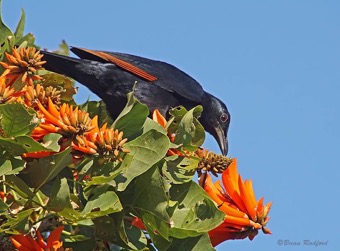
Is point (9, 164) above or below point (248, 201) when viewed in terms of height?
below

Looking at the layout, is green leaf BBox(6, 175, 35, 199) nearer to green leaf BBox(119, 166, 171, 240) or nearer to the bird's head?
green leaf BBox(119, 166, 171, 240)

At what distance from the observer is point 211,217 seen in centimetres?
286

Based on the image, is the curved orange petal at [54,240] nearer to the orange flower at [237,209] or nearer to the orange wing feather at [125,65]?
the orange flower at [237,209]

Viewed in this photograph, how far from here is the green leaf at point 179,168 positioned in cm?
300

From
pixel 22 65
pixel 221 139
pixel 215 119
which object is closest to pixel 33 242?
pixel 22 65

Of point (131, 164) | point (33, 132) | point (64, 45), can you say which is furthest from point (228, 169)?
point (64, 45)

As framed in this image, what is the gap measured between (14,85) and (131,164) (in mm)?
662

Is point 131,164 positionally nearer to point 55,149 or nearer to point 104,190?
point 104,190

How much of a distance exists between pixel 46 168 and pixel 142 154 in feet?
1.08

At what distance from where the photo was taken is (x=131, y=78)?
655 centimetres

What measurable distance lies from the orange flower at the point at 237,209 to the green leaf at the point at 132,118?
0.46 metres

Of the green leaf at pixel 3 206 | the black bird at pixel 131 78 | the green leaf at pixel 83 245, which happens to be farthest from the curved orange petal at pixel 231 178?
the black bird at pixel 131 78

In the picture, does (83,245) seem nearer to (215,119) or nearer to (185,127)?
(185,127)

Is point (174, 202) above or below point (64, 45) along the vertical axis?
below
